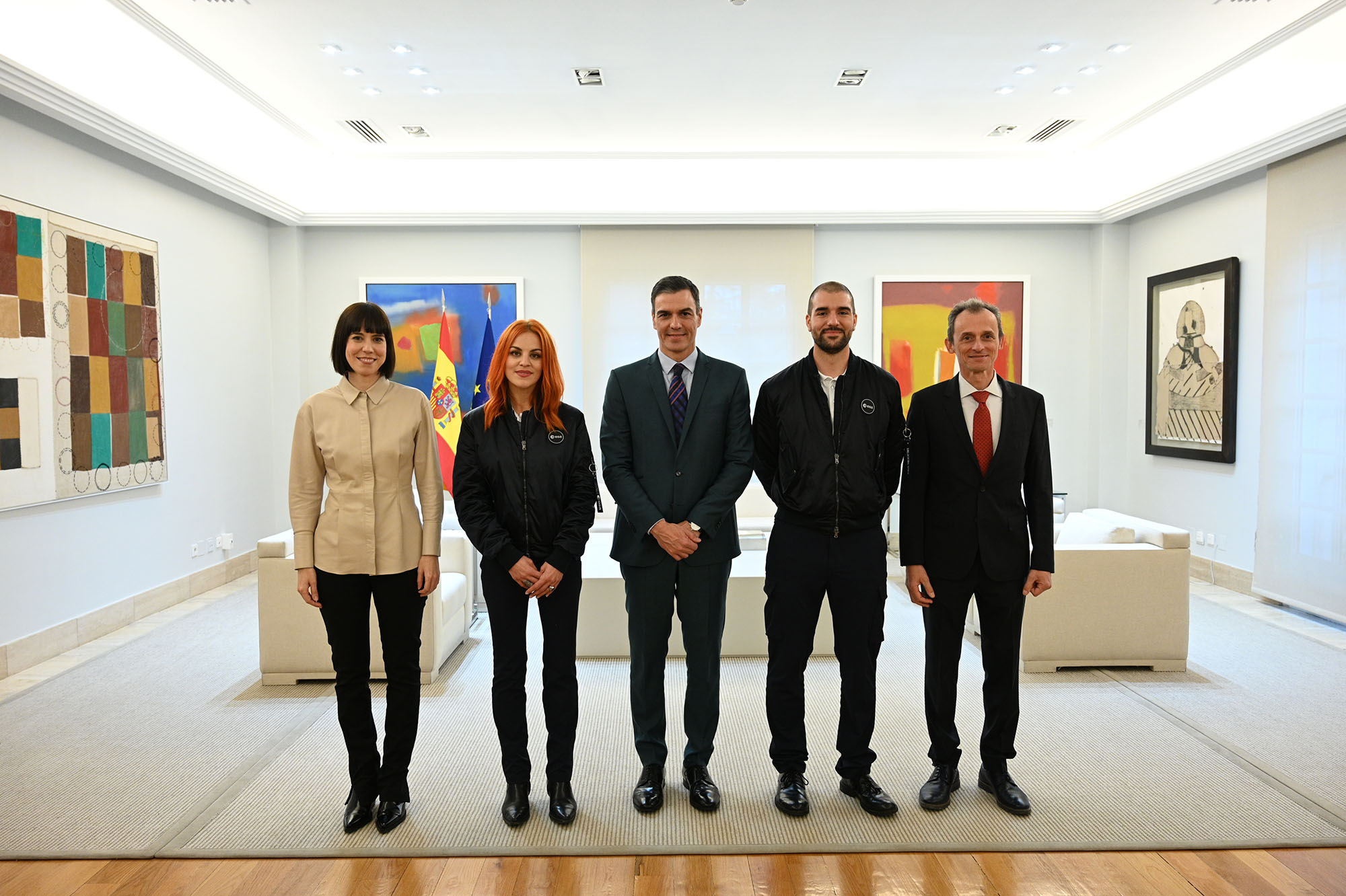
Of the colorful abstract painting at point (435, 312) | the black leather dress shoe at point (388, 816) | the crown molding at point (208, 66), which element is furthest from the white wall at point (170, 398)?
the black leather dress shoe at point (388, 816)

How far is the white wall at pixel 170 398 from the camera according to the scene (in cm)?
469

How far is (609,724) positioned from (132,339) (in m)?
4.24

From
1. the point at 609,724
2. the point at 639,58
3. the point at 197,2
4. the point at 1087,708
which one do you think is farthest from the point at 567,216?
the point at 1087,708

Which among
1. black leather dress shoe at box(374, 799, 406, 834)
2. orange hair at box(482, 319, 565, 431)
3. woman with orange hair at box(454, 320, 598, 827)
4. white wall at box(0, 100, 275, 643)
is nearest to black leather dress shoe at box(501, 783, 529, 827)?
woman with orange hair at box(454, 320, 598, 827)

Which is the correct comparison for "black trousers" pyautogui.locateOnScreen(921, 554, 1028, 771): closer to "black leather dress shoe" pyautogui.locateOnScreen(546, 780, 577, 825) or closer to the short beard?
the short beard

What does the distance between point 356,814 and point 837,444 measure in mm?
2006

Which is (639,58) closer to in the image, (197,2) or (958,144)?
(197,2)

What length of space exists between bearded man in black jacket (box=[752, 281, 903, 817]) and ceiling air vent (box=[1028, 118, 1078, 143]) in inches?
199

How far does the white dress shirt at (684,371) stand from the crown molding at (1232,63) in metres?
4.44

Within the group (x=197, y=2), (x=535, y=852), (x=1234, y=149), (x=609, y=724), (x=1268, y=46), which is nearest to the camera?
(x=535, y=852)

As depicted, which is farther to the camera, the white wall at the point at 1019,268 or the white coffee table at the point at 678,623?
the white wall at the point at 1019,268

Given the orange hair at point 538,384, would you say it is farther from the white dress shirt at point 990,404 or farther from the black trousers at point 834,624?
the white dress shirt at point 990,404

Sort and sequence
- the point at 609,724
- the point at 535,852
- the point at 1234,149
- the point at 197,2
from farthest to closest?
the point at 1234,149 → the point at 197,2 → the point at 609,724 → the point at 535,852

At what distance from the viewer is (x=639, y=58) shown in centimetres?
535
